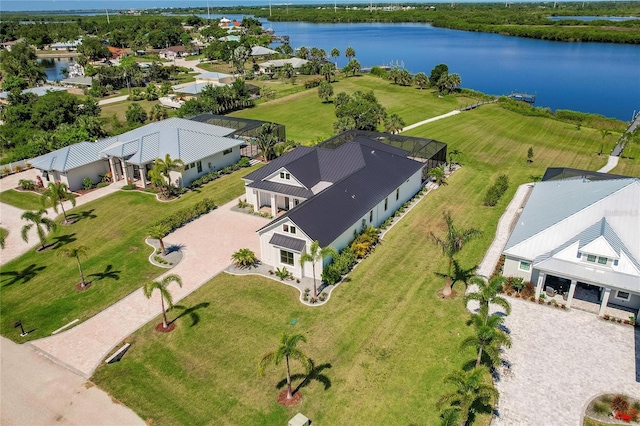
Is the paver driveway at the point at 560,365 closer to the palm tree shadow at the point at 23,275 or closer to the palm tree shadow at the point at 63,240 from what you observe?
the palm tree shadow at the point at 23,275

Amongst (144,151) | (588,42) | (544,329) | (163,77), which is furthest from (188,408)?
(588,42)

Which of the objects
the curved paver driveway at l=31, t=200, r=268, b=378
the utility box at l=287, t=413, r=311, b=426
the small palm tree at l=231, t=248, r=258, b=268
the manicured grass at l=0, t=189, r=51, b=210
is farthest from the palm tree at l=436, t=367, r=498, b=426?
the manicured grass at l=0, t=189, r=51, b=210

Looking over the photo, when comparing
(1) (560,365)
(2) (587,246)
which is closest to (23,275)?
(1) (560,365)

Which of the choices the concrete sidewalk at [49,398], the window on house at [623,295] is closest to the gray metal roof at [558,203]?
the window on house at [623,295]

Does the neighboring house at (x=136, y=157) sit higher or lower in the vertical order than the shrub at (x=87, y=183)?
higher

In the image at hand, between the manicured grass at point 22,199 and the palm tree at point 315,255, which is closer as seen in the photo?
the palm tree at point 315,255

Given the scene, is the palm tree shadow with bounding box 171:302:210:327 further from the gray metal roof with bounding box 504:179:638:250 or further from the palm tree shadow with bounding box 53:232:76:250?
the gray metal roof with bounding box 504:179:638:250
